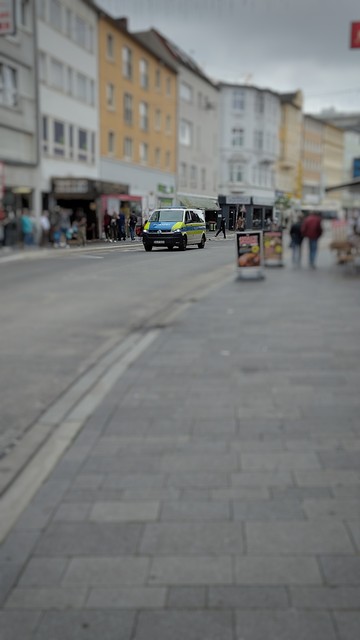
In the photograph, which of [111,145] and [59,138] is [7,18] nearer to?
[59,138]

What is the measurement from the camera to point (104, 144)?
8.50 m

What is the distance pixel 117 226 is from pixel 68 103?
12.8ft

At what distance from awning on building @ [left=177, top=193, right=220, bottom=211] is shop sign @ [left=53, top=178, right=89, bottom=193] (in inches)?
59.7

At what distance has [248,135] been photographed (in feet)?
22.4

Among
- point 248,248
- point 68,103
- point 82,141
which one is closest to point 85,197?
point 248,248

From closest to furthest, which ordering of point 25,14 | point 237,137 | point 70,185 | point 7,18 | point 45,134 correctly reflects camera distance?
point 7,18 → point 70,185 → point 237,137 → point 45,134 → point 25,14

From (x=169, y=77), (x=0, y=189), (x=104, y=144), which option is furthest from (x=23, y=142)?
(x=0, y=189)

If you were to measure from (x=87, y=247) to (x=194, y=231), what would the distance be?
2.16ft

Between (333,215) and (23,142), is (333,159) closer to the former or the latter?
(333,215)

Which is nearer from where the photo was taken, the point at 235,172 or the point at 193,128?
the point at 235,172

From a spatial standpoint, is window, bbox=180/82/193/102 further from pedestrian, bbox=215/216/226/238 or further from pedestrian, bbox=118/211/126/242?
pedestrian, bbox=215/216/226/238

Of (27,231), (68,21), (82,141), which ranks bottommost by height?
(27,231)

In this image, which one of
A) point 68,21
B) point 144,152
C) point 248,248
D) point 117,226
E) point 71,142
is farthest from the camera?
point 144,152

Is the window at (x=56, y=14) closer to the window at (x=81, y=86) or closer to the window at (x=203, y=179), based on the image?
the window at (x=81, y=86)
